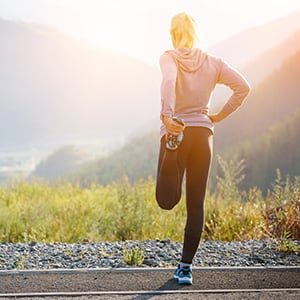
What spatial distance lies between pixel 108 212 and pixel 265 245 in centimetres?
345

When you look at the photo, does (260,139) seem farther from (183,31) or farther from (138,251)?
(183,31)

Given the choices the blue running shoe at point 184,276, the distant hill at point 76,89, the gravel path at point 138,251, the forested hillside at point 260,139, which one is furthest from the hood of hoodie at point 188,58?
the distant hill at point 76,89

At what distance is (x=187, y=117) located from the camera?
526cm

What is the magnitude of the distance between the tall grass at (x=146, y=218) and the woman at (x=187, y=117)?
8.15 feet

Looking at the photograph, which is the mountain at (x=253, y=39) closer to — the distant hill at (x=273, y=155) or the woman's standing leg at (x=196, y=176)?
the distant hill at (x=273, y=155)

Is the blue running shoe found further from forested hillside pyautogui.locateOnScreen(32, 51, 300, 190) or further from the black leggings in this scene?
forested hillside pyautogui.locateOnScreen(32, 51, 300, 190)

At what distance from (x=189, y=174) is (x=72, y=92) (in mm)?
136366

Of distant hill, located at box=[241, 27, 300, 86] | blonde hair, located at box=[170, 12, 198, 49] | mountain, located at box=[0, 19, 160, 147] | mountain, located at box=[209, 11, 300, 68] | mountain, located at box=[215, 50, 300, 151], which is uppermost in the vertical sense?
mountain, located at box=[209, 11, 300, 68]

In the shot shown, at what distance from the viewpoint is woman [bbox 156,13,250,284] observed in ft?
16.9

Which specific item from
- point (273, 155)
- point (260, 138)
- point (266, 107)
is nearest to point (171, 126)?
point (273, 155)

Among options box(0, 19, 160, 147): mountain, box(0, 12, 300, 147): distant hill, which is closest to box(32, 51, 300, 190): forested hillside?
box(0, 12, 300, 147): distant hill

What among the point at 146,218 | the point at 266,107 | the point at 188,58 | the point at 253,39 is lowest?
the point at 146,218

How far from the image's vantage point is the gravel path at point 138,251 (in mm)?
6375

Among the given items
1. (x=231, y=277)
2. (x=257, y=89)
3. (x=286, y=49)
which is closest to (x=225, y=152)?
(x=257, y=89)
